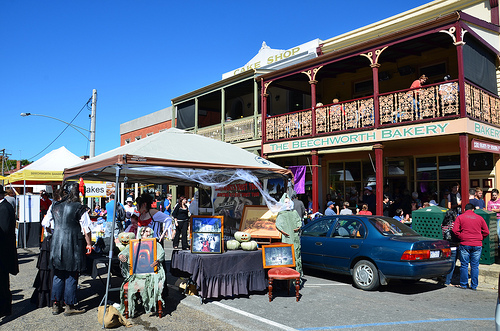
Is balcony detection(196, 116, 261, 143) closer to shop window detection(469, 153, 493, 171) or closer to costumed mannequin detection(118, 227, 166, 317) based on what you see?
shop window detection(469, 153, 493, 171)

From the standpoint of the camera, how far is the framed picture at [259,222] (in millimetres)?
8547

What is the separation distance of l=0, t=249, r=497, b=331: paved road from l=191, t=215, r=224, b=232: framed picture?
1.23 meters

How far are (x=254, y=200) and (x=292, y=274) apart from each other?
122 inches

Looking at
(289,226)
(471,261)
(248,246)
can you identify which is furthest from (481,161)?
(248,246)

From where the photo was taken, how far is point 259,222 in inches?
347

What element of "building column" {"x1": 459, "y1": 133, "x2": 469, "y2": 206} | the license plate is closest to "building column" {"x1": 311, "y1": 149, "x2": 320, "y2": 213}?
"building column" {"x1": 459, "y1": 133, "x2": 469, "y2": 206}

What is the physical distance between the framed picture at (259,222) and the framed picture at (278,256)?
1.36m

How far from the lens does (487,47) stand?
12.6 metres

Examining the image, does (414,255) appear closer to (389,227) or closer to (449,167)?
(389,227)

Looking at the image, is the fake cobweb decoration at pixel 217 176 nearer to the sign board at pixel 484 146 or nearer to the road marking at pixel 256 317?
the road marking at pixel 256 317

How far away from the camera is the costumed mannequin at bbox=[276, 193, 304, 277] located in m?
7.60

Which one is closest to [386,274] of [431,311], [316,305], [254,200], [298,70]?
[431,311]

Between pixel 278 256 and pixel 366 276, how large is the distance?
1.94 m

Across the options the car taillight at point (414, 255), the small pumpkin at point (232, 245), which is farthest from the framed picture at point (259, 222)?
Result: the car taillight at point (414, 255)
